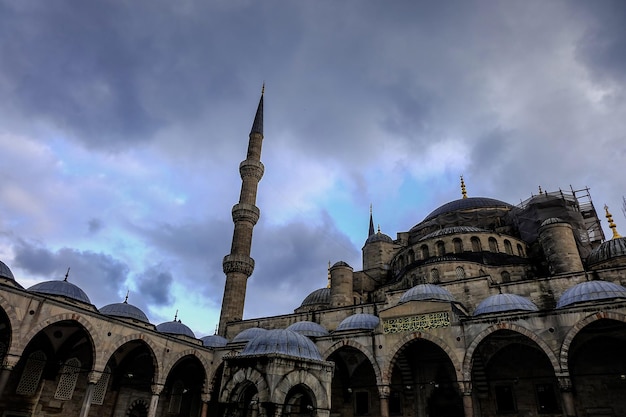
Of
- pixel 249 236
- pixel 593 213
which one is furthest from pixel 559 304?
pixel 249 236

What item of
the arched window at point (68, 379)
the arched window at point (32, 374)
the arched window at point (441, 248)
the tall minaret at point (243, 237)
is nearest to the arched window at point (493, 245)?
the arched window at point (441, 248)

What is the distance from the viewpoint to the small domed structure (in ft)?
51.6

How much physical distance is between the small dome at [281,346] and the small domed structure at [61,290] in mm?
12228

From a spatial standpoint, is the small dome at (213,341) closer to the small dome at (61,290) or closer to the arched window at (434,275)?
the small dome at (61,290)

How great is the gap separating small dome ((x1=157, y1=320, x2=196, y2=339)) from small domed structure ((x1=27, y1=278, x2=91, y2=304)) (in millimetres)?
3912

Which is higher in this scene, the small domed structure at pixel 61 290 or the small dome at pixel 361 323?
the small domed structure at pixel 61 290

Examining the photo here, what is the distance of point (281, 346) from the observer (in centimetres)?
680

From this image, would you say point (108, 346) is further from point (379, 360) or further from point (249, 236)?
point (249, 236)

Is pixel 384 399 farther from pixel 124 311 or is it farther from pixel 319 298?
pixel 124 311

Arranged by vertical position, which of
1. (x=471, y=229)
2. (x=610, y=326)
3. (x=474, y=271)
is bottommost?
(x=610, y=326)

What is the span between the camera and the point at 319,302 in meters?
23.2

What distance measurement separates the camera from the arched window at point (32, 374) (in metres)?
14.0

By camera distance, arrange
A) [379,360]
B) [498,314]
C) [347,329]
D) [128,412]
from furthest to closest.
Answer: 1. [128,412]
2. [347,329]
3. [379,360]
4. [498,314]

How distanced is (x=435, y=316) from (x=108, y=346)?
10.3 meters
